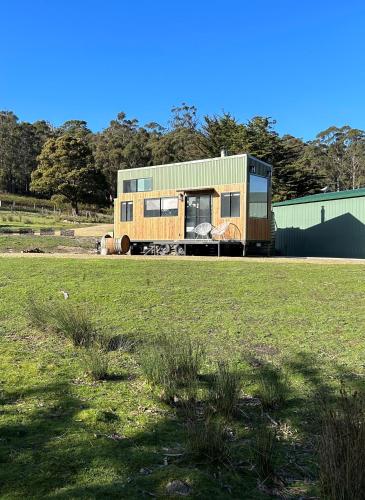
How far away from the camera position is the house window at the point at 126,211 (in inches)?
864

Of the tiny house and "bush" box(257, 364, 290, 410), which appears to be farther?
the tiny house

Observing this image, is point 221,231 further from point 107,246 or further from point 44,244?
point 44,244

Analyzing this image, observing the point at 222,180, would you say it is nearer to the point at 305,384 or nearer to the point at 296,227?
the point at 296,227

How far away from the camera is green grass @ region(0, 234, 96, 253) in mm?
19312

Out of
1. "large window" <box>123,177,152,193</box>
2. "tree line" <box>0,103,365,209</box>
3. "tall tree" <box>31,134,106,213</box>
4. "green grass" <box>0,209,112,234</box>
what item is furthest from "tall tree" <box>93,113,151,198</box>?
"large window" <box>123,177,152,193</box>

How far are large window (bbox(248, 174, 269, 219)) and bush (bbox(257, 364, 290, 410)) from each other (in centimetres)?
1405

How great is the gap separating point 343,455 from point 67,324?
420cm

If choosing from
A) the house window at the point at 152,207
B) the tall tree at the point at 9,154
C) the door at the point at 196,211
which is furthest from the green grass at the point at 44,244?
the tall tree at the point at 9,154

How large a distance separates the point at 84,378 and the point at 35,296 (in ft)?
13.1

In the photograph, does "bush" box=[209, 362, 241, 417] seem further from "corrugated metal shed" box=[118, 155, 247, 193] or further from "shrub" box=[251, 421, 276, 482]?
"corrugated metal shed" box=[118, 155, 247, 193]

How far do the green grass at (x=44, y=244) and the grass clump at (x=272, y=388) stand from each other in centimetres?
1549

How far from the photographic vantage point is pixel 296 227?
22.9 m

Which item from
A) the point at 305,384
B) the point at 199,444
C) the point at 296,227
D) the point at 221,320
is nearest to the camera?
the point at 199,444

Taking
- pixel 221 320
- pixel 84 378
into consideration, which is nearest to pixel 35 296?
pixel 221 320
